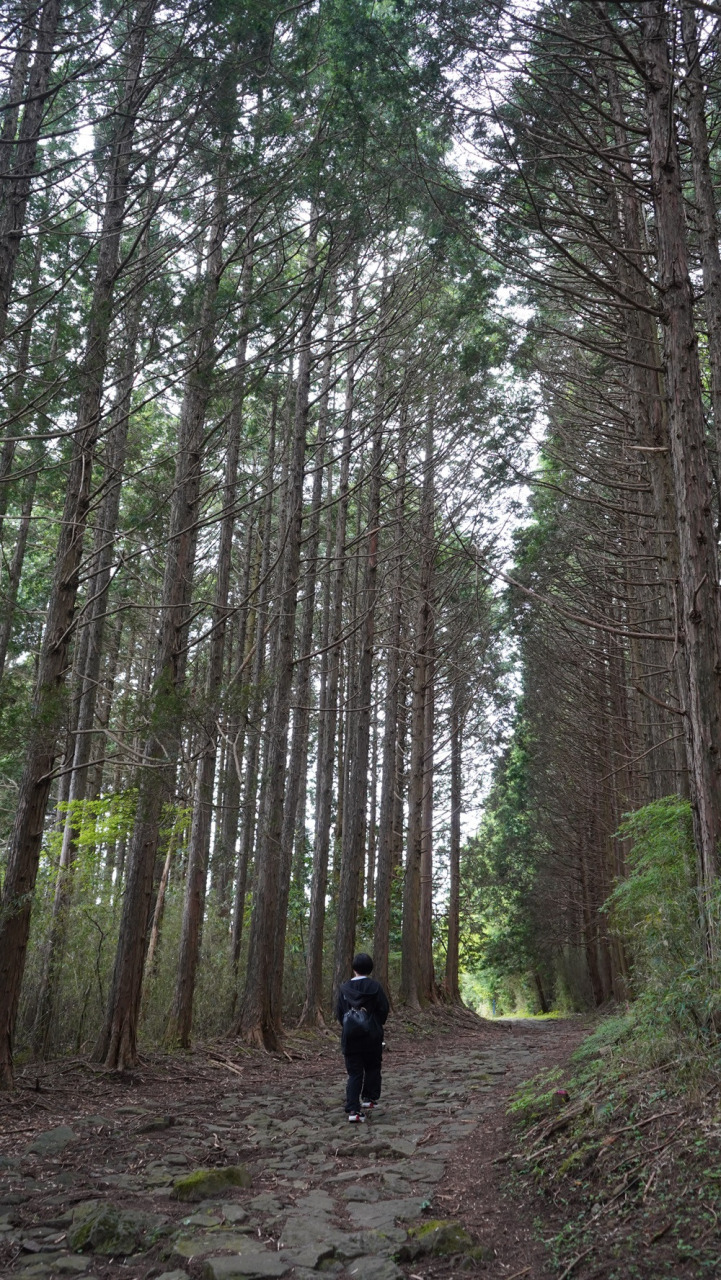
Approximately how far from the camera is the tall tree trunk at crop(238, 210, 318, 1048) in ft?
36.0

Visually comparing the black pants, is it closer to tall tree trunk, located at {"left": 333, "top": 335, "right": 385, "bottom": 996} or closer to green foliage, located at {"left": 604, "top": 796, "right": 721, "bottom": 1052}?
green foliage, located at {"left": 604, "top": 796, "right": 721, "bottom": 1052}

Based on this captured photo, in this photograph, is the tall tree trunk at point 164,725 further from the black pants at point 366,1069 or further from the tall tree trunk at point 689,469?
the tall tree trunk at point 689,469

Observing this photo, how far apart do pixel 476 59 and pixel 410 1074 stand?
1036 cm

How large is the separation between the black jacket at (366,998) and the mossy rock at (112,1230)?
146 inches

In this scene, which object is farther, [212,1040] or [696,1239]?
[212,1040]

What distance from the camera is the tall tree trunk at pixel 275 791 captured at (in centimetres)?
1096

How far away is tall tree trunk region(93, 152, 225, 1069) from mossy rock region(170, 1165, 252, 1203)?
316 cm

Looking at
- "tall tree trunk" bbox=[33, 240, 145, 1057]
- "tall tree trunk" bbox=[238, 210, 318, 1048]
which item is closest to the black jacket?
"tall tree trunk" bbox=[33, 240, 145, 1057]

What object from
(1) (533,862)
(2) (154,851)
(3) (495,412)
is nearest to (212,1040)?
(2) (154,851)

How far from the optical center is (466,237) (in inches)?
284

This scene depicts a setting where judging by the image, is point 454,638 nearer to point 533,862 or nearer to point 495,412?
point 495,412

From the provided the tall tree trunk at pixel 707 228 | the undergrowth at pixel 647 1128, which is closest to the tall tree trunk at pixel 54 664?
the undergrowth at pixel 647 1128

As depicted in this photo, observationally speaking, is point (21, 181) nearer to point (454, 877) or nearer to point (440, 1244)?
point (440, 1244)

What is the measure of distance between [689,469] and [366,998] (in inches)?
209
